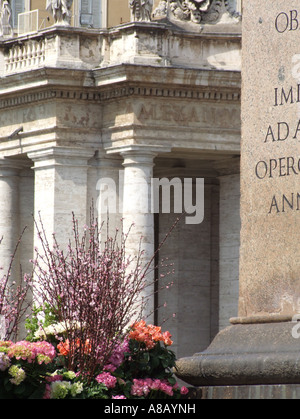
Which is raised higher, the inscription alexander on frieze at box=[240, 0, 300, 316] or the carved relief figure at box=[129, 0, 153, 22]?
the carved relief figure at box=[129, 0, 153, 22]

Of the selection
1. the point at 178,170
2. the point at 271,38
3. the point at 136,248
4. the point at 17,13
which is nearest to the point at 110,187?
the point at 136,248

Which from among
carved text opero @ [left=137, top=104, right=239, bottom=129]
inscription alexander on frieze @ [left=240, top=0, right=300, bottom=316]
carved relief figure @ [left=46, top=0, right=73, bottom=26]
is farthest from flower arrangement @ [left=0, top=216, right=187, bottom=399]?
carved relief figure @ [left=46, top=0, right=73, bottom=26]

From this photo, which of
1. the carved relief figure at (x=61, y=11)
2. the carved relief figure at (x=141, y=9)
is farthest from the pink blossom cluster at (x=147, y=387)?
the carved relief figure at (x=61, y=11)

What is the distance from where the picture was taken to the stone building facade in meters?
33.6

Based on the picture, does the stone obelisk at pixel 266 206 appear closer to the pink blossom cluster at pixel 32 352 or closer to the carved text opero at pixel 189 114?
the pink blossom cluster at pixel 32 352

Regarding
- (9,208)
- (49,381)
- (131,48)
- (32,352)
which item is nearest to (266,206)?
(32,352)

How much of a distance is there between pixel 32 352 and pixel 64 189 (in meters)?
19.4

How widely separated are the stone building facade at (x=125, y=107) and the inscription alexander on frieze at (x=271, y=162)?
1987 centimetres

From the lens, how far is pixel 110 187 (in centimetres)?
3425

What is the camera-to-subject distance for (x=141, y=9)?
1320 inches

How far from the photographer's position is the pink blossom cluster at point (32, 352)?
14.6 meters

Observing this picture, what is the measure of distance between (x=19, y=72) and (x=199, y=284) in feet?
26.6

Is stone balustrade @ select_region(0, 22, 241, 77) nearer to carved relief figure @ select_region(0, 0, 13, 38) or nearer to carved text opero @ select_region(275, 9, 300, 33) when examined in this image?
carved relief figure @ select_region(0, 0, 13, 38)

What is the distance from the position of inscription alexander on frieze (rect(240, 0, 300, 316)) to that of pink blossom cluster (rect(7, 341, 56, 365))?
2.59m
